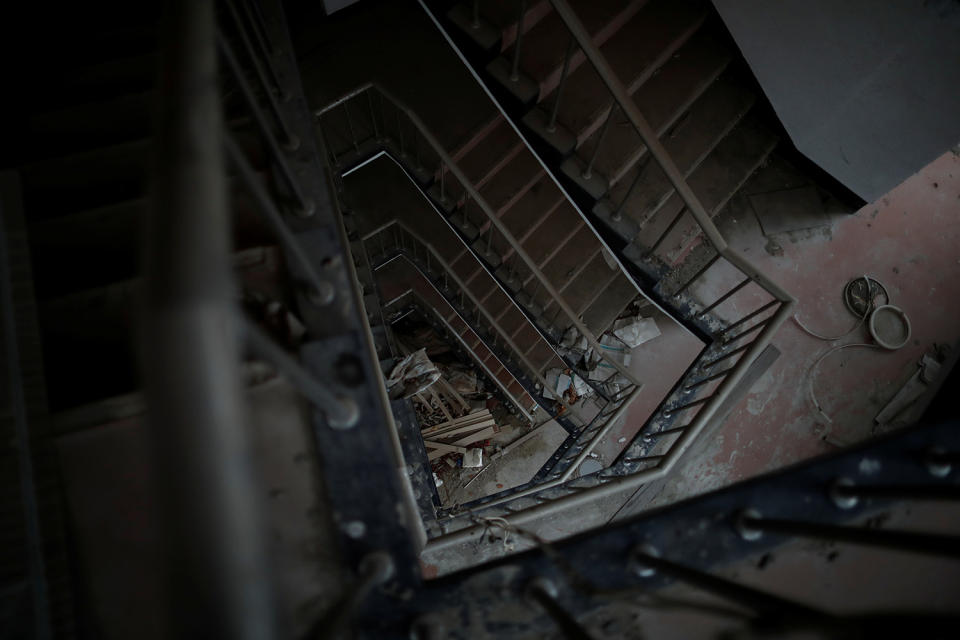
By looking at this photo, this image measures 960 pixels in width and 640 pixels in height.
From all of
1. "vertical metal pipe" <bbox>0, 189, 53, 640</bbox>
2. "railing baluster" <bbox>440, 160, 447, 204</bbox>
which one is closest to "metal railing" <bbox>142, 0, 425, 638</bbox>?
"vertical metal pipe" <bbox>0, 189, 53, 640</bbox>

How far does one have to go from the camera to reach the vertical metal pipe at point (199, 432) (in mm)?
433

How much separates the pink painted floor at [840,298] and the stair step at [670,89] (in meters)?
1.44

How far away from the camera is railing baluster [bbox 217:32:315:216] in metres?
1.02

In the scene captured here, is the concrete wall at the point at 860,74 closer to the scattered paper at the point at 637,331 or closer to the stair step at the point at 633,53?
the stair step at the point at 633,53

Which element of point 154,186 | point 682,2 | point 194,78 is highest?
point 682,2

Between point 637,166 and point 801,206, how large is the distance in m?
1.84

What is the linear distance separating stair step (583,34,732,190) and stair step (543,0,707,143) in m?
0.25

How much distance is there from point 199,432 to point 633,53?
3.32 metres

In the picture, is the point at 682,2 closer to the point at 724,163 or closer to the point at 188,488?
the point at 724,163

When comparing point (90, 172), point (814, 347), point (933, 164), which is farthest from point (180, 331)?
point (933, 164)

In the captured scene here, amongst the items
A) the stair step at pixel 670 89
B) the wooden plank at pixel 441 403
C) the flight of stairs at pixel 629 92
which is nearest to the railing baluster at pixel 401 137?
the flight of stairs at pixel 629 92

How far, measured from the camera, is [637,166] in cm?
353

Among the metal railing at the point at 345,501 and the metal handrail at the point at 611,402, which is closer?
the metal railing at the point at 345,501

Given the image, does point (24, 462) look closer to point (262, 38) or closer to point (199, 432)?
point (199, 432)
